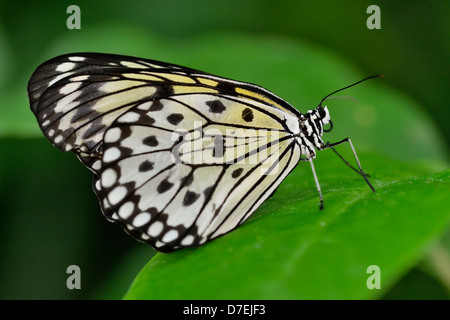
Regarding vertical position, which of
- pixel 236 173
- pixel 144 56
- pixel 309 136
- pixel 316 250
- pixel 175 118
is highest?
pixel 144 56

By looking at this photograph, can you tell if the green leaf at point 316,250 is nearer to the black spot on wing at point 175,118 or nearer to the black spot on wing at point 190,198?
the black spot on wing at point 190,198

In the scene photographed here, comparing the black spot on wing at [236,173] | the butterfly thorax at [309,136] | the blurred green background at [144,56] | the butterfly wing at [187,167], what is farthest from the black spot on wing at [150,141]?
the blurred green background at [144,56]

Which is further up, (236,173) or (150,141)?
(150,141)

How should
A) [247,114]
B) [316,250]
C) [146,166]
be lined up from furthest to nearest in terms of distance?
[247,114] → [146,166] → [316,250]

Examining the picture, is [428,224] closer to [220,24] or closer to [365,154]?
[365,154]

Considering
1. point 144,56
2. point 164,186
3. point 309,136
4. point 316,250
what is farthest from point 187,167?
point 144,56

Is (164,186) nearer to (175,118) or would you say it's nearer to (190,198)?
(190,198)
